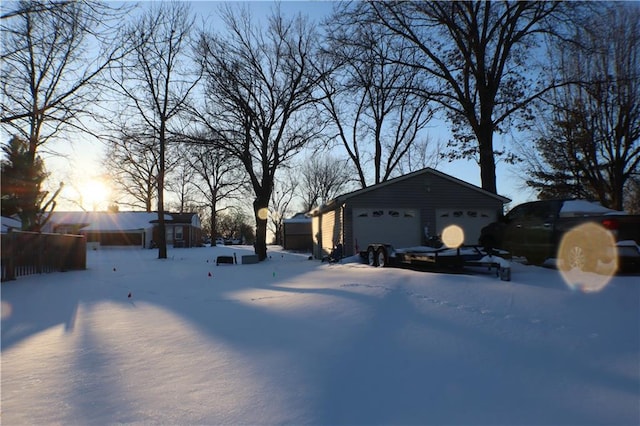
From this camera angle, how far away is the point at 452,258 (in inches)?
378

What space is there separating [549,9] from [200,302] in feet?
58.9

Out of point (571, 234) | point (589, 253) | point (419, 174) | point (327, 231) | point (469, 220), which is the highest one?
point (419, 174)

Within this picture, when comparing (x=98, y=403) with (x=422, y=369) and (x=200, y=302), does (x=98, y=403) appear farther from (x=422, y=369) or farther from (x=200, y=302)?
(x=200, y=302)

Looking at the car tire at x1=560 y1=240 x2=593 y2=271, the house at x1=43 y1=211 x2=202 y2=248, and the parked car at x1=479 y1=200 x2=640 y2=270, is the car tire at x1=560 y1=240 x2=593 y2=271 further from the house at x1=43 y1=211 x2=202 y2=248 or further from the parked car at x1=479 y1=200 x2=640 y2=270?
the house at x1=43 y1=211 x2=202 y2=248

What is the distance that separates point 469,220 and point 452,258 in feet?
37.2

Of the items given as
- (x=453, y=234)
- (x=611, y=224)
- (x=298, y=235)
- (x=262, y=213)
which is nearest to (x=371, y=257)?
(x=611, y=224)

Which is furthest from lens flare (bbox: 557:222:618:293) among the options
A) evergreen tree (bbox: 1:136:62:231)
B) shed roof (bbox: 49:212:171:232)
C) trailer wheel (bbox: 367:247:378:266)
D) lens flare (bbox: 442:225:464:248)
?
shed roof (bbox: 49:212:171:232)

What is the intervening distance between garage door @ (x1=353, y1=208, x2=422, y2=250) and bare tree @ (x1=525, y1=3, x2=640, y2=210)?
7.76 m

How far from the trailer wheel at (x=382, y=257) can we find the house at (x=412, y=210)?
19.7 ft

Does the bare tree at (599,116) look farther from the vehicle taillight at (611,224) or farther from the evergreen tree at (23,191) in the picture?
the evergreen tree at (23,191)

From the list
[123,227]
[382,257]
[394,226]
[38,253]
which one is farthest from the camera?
[123,227]

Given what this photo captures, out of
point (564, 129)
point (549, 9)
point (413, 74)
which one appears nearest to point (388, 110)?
point (413, 74)

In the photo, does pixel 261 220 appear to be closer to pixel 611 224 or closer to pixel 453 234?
pixel 453 234

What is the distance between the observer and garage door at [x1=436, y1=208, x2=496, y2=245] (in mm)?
19938
